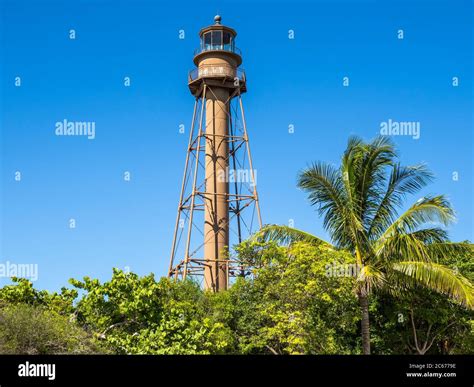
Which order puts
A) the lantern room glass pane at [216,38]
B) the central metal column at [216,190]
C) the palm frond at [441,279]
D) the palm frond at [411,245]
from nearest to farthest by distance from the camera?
the palm frond at [441,279], the palm frond at [411,245], the central metal column at [216,190], the lantern room glass pane at [216,38]

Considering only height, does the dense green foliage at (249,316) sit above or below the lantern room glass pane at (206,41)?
below

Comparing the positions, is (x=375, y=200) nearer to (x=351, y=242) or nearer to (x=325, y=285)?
(x=351, y=242)

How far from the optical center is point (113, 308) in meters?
20.2

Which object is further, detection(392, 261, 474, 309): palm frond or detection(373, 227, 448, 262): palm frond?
detection(373, 227, 448, 262): palm frond
